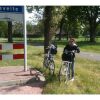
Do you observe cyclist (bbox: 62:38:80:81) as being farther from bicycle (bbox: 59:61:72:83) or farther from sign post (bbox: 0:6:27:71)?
sign post (bbox: 0:6:27:71)

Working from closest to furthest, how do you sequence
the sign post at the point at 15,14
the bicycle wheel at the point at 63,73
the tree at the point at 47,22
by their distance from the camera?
1. the bicycle wheel at the point at 63,73
2. the sign post at the point at 15,14
3. the tree at the point at 47,22

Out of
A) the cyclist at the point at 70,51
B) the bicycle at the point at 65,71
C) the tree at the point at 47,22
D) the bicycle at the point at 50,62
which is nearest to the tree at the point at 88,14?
the tree at the point at 47,22

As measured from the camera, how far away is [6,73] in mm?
11883

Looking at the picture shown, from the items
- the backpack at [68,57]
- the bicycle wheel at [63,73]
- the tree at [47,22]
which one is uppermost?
the tree at [47,22]

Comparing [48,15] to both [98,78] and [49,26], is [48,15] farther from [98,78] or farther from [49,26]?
[98,78]

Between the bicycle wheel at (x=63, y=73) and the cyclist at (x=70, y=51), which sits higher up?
the cyclist at (x=70, y=51)

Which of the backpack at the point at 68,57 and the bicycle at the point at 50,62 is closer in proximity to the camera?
the backpack at the point at 68,57

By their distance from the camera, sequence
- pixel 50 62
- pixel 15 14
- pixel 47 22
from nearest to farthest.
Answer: pixel 50 62 < pixel 15 14 < pixel 47 22

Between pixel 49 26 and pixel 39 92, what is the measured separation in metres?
10.0

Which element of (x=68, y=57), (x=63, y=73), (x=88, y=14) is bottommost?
(x=63, y=73)

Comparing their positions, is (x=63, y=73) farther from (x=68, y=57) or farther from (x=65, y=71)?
(x=68, y=57)

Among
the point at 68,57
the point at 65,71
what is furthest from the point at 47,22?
the point at 65,71

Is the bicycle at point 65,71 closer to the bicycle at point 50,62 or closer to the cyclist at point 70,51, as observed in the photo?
the cyclist at point 70,51
